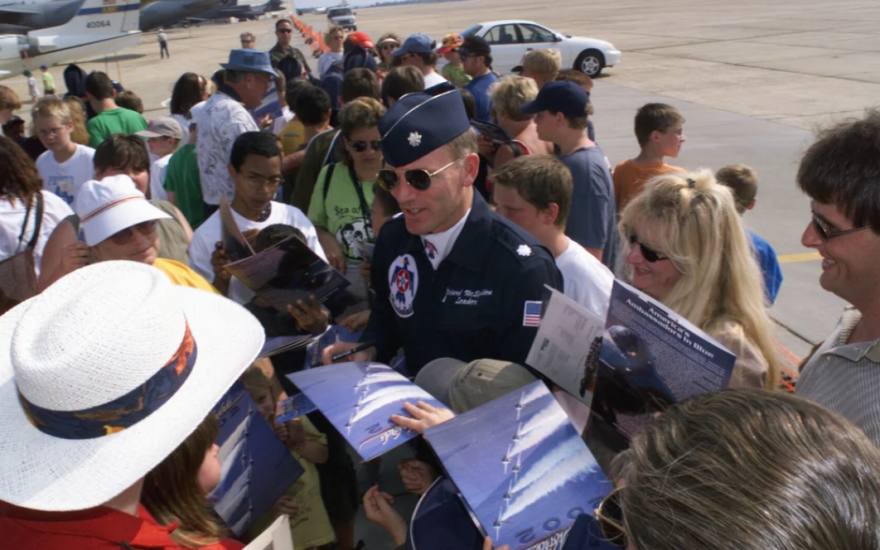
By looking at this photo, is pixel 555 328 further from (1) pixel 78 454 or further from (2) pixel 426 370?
(1) pixel 78 454

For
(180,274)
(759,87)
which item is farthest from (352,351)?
(759,87)

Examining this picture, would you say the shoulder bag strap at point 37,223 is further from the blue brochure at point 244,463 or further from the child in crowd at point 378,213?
the blue brochure at point 244,463

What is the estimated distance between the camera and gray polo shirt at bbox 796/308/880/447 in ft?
5.02

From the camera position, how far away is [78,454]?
1396 millimetres

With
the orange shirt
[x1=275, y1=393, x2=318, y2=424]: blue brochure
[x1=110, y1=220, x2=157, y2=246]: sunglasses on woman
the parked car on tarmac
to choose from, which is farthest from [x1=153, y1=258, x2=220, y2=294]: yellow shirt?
the parked car on tarmac

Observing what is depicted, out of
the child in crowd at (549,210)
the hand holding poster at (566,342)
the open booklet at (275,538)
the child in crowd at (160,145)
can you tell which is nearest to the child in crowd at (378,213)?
the child in crowd at (549,210)

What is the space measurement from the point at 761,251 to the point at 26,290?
145 inches

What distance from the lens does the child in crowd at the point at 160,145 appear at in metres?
5.49

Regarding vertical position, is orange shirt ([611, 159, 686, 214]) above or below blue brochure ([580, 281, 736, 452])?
below

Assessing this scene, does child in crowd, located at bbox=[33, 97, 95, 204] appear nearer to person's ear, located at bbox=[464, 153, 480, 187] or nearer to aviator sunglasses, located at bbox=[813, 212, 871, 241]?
person's ear, located at bbox=[464, 153, 480, 187]

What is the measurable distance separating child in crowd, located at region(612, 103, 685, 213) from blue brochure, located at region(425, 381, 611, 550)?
3.14m

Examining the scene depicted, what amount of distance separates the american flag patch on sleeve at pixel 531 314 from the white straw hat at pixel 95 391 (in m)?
1.08

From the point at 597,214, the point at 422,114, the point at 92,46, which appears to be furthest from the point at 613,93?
the point at 92,46

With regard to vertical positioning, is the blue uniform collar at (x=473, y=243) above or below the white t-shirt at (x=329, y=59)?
above
